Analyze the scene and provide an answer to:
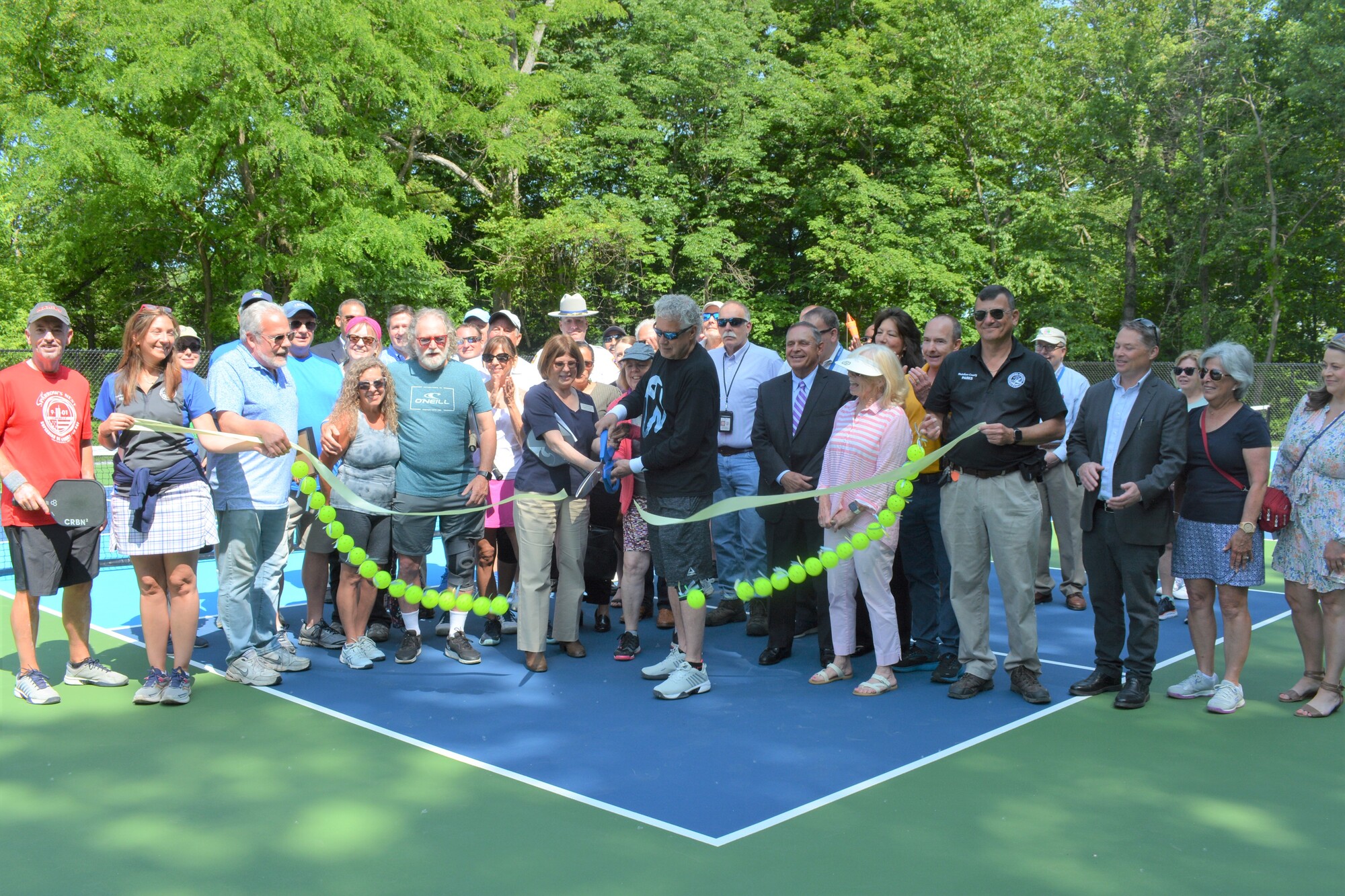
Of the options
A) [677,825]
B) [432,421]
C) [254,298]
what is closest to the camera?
[677,825]

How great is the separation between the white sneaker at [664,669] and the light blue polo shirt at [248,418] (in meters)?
2.33

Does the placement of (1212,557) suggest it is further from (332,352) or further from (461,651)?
(332,352)

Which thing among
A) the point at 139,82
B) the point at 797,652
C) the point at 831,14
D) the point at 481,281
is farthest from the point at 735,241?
the point at 797,652

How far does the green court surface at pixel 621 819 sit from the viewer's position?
3539 millimetres

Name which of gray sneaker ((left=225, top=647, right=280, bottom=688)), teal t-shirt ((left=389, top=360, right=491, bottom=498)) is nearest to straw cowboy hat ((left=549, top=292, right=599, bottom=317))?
teal t-shirt ((left=389, top=360, right=491, bottom=498))

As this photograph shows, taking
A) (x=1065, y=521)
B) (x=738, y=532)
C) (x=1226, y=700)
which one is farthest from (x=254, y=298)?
(x=1226, y=700)

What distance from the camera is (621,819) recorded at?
13.1 feet

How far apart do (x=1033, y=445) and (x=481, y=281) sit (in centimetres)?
2139

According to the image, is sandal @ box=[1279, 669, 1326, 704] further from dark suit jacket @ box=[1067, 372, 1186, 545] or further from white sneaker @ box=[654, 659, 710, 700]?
white sneaker @ box=[654, 659, 710, 700]

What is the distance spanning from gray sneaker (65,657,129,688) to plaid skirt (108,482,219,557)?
86cm

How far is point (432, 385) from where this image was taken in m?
6.26

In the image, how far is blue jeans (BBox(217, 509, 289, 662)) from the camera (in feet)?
18.8

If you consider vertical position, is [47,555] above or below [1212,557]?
above

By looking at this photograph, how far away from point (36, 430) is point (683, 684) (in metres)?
3.69
